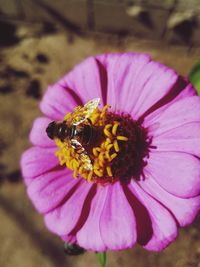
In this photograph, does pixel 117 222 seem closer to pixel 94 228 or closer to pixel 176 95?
pixel 94 228

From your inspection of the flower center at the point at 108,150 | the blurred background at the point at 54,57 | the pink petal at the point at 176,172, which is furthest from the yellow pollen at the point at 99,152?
the blurred background at the point at 54,57

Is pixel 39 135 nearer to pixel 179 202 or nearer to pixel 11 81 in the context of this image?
pixel 179 202

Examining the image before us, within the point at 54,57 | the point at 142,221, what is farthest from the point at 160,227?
the point at 54,57

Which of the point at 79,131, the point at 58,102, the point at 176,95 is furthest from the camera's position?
the point at 58,102

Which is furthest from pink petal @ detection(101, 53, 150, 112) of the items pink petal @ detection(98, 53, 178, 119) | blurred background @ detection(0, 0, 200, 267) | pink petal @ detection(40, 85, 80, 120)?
blurred background @ detection(0, 0, 200, 267)

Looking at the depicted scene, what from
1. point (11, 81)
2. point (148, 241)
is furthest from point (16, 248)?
point (148, 241)

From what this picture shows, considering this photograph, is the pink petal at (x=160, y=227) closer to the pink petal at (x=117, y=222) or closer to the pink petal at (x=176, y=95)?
the pink petal at (x=117, y=222)

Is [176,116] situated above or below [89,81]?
below

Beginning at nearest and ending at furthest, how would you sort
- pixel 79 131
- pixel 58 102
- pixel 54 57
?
pixel 79 131
pixel 58 102
pixel 54 57
